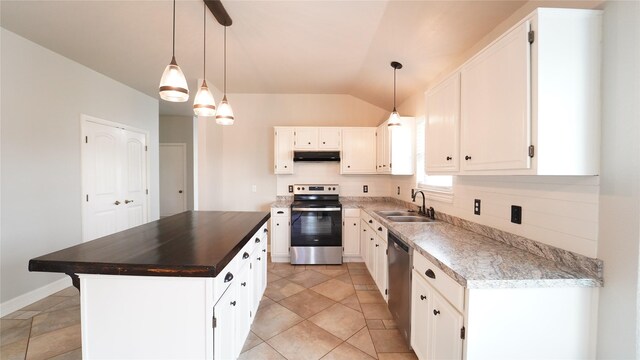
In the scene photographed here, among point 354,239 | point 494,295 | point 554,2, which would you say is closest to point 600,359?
point 494,295

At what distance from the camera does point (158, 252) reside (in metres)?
1.31

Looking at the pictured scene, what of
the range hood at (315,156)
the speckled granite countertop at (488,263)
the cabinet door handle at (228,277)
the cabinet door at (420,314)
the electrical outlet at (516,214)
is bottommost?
the cabinet door at (420,314)

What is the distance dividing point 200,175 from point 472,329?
11.5ft

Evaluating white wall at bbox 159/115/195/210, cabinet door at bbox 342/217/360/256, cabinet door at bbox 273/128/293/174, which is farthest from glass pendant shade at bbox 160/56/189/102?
white wall at bbox 159/115/195/210

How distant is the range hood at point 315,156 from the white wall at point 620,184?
9.44 ft

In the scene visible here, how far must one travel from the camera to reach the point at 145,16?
2160 millimetres

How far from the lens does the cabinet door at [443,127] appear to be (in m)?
1.66

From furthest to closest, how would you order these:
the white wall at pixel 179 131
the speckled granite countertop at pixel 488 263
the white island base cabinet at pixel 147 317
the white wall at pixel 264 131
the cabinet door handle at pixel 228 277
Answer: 1. the white wall at pixel 179 131
2. the white wall at pixel 264 131
3. the cabinet door handle at pixel 228 277
4. the white island base cabinet at pixel 147 317
5. the speckled granite countertop at pixel 488 263

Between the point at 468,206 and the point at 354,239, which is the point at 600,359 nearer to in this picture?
the point at 468,206

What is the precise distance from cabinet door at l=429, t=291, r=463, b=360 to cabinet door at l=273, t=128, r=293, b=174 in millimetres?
2853

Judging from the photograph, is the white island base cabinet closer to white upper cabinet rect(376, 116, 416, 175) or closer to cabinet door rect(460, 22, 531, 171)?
cabinet door rect(460, 22, 531, 171)

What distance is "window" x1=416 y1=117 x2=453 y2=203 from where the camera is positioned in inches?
91.1

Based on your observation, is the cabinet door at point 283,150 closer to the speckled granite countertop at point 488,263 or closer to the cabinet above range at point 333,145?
the cabinet above range at point 333,145

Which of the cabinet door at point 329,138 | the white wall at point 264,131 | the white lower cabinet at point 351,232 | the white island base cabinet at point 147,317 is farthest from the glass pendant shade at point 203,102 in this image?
the white lower cabinet at point 351,232
